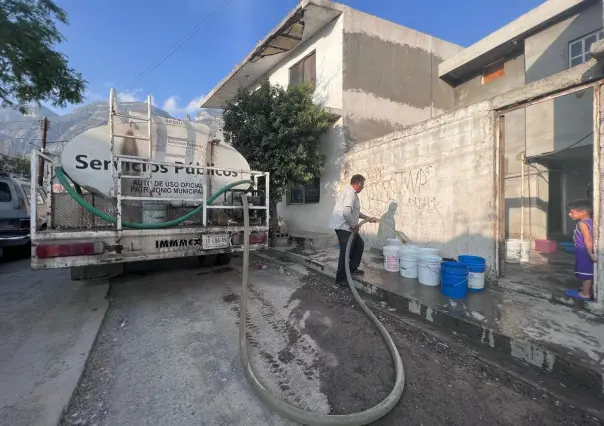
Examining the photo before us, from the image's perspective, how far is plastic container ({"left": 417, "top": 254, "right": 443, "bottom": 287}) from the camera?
4.07m

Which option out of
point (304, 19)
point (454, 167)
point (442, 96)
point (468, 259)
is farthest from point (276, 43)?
point (468, 259)

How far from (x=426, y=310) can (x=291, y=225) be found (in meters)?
7.49

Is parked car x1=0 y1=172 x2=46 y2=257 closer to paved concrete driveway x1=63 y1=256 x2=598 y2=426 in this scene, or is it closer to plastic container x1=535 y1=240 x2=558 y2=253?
paved concrete driveway x1=63 y1=256 x2=598 y2=426

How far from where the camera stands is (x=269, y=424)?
1.77m

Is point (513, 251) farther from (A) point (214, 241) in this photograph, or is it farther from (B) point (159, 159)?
(B) point (159, 159)

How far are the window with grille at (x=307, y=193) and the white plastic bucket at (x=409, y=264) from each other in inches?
197

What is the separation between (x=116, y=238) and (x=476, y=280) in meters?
4.73

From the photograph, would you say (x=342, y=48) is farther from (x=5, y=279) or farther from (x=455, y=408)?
(x=5, y=279)

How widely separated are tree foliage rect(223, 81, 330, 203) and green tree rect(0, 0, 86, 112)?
5234mm

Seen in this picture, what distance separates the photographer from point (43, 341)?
279 cm

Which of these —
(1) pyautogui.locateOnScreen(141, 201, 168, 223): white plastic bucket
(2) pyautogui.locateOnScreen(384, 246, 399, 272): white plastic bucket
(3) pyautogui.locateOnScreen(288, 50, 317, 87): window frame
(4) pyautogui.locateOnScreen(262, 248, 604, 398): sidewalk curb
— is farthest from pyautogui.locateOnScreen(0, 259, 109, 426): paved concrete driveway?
(3) pyautogui.locateOnScreen(288, 50, 317, 87): window frame

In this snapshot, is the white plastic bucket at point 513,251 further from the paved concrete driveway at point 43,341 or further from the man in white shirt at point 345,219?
the paved concrete driveway at point 43,341

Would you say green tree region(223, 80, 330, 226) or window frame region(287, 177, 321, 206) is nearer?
green tree region(223, 80, 330, 226)

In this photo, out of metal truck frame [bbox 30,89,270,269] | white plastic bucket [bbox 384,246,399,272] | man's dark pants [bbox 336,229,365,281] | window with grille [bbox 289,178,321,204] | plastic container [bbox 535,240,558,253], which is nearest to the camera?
metal truck frame [bbox 30,89,270,269]
